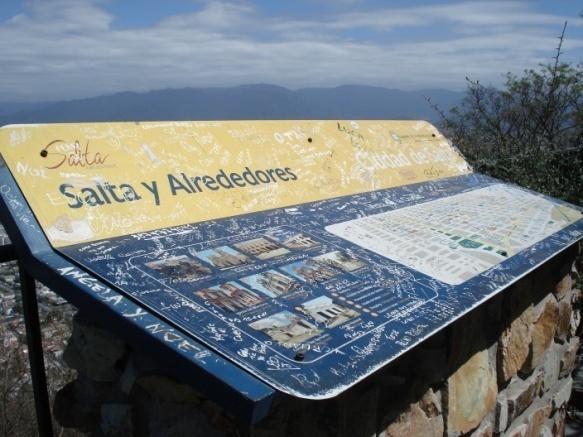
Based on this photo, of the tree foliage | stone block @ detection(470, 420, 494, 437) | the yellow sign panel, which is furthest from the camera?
the tree foliage

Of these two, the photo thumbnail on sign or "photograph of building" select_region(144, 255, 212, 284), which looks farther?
the photo thumbnail on sign

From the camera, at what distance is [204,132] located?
6.43ft

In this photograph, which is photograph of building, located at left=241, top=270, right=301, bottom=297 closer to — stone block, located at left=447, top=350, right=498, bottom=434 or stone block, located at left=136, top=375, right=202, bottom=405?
stone block, located at left=136, top=375, right=202, bottom=405

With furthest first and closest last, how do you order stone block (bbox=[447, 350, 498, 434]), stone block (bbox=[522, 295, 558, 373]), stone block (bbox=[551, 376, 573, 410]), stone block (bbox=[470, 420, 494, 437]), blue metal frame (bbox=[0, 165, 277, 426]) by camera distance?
stone block (bbox=[551, 376, 573, 410]), stone block (bbox=[522, 295, 558, 373]), stone block (bbox=[470, 420, 494, 437]), stone block (bbox=[447, 350, 498, 434]), blue metal frame (bbox=[0, 165, 277, 426])

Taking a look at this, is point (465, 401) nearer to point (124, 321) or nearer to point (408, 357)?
point (408, 357)

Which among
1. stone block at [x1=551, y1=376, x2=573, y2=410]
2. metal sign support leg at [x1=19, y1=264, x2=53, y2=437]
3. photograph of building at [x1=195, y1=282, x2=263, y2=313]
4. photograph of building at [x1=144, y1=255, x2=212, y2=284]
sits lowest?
stone block at [x1=551, y1=376, x2=573, y2=410]

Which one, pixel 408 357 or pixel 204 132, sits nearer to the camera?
pixel 408 357

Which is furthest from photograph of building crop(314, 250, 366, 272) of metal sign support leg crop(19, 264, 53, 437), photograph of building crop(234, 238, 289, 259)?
metal sign support leg crop(19, 264, 53, 437)

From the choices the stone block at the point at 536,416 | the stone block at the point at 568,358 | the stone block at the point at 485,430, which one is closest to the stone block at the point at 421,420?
the stone block at the point at 485,430

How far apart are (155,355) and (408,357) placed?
85cm

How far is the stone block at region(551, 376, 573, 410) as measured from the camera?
278 cm

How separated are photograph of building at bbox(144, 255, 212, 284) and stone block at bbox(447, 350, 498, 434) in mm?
970

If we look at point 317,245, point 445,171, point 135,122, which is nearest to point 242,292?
point 317,245

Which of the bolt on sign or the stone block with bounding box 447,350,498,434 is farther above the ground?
the bolt on sign
